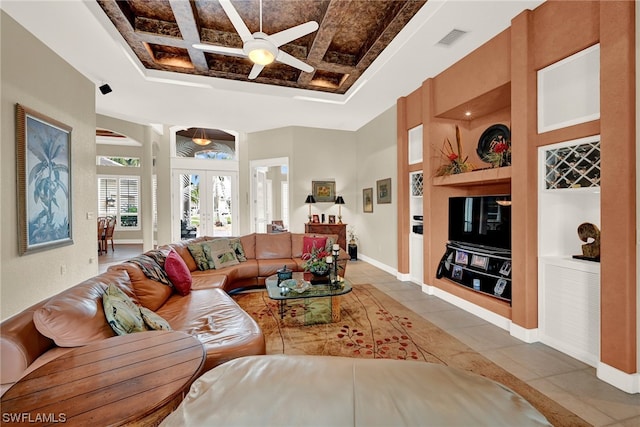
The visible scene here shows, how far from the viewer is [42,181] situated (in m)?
3.28

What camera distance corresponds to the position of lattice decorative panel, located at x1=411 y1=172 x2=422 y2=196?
4566 millimetres


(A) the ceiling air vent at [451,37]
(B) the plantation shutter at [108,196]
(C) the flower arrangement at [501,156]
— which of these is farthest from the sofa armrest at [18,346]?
(B) the plantation shutter at [108,196]

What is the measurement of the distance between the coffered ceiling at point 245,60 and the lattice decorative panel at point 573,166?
57.1 inches

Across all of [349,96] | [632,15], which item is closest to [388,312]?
[632,15]

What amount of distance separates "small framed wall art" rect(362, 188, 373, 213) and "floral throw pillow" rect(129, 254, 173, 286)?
444cm

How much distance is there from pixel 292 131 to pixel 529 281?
18.3 ft

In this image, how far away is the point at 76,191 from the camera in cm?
396

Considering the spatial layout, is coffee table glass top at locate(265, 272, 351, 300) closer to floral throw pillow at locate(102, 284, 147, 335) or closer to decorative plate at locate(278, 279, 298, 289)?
decorative plate at locate(278, 279, 298, 289)

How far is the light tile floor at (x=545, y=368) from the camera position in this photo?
1.80m

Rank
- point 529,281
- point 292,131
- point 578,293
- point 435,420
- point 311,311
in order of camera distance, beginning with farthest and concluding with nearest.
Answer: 1. point 292,131
2. point 311,311
3. point 529,281
4. point 578,293
5. point 435,420

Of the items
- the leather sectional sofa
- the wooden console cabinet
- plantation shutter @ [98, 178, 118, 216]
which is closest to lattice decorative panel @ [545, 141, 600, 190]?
the leather sectional sofa

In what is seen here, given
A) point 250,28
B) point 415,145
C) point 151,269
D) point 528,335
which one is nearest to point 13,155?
point 151,269

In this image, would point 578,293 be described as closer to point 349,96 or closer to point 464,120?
point 464,120

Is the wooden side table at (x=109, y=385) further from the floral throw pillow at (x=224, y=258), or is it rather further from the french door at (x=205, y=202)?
the french door at (x=205, y=202)
